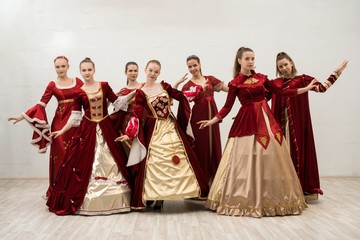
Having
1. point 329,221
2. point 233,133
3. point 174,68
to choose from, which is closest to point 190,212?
point 233,133

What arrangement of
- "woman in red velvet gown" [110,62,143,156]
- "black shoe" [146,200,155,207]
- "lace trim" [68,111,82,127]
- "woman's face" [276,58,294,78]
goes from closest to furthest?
1. "lace trim" [68,111,82,127]
2. "black shoe" [146,200,155,207]
3. "woman in red velvet gown" [110,62,143,156]
4. "woman's face" [276,58,294,78]

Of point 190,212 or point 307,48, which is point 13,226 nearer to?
point 190,212

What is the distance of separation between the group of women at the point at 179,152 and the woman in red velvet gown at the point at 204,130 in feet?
0.06

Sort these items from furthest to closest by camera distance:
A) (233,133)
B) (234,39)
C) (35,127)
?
(234,39)
(35,127)
(233,133)

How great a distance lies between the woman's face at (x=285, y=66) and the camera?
535cm

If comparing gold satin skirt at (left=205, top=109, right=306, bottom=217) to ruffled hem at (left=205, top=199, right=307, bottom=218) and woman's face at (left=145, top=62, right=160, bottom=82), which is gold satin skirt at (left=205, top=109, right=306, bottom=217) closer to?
ruffled hem at (left=205, top=199, right=307, bottom=218)

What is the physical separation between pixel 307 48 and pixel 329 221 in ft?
11.8

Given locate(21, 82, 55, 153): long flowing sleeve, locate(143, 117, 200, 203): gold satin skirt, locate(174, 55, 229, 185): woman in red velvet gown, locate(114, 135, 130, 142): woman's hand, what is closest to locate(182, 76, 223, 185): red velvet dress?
locate(174, 55, 229, 185): woman in red velvet gown

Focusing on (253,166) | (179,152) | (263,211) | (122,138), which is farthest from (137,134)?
(263,211)

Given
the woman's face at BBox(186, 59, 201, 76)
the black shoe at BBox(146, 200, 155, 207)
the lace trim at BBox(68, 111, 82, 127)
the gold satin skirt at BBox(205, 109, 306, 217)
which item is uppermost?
the woman's face at BBox(186, 59, 201, 76)

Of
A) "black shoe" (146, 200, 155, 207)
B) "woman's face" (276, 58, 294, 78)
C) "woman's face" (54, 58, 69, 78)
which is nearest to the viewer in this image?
"black shoe" (146, 200, 155, 207)

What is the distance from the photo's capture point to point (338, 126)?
24.2 ft

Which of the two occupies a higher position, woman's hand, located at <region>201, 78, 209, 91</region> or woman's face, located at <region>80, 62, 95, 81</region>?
woman's face, located at <region>80, 62, 95, 81</region>

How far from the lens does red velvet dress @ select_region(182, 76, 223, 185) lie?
5395 millimetres
